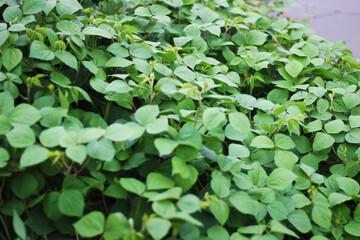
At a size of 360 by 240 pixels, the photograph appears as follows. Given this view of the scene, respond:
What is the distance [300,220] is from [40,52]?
0.90 m

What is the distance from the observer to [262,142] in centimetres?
107

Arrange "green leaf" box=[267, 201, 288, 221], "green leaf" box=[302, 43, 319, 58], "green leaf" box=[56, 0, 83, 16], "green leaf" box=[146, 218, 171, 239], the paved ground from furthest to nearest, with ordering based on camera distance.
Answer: the paved ground < "green leaf" box=[302, 43, 319, 58] < "green leaf" box=[56, 0, 83, 16] < "green leaf" box=[267, 201, 288, 221] < "green leaf" box=[146, 218, 171, 239]

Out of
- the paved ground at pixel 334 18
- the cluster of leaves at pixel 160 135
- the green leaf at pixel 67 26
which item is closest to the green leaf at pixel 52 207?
the cluster of leaves at pixel 160 135

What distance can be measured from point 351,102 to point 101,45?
3.25ft

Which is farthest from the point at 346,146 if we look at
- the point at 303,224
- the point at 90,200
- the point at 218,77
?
the point at 90,200

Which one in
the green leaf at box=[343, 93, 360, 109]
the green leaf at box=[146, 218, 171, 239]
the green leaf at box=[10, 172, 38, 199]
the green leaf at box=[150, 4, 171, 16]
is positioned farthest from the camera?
the green leaf at box=[150, 4, 171, 16]

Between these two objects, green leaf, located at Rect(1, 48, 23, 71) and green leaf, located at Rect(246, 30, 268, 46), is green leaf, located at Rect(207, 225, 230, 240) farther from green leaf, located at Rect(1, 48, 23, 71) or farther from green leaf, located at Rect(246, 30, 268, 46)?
green leaf, located at Rect(246, 30, 268, 46)

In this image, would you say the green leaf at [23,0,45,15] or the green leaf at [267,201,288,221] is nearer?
the green leaf at [267,201,288,221]

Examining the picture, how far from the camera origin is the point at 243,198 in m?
0.85

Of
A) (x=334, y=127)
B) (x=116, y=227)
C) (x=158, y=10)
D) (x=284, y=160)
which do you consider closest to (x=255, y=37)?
(x=158, y=10)

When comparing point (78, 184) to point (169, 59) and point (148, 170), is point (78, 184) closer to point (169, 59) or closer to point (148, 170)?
point (148, 170)

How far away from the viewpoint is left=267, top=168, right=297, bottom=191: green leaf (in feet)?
3.10

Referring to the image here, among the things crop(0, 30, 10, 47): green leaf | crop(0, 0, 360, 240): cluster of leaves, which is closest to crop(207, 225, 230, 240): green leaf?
crop(0, 0, 360, 240): cluster of leaves

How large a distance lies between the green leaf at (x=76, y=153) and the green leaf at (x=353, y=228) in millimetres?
826
